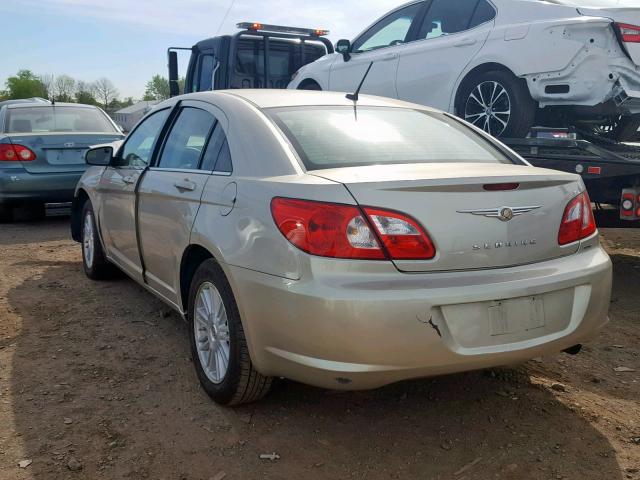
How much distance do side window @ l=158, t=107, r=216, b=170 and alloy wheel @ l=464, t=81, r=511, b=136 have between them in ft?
9.83

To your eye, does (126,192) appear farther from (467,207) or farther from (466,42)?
(466,42)

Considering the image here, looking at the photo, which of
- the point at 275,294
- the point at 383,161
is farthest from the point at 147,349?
the point at 383,161

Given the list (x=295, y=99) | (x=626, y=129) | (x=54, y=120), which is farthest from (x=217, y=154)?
(x=54, y=120)

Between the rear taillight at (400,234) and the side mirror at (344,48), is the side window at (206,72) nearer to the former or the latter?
the side mirror at (344,48)

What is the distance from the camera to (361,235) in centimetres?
253

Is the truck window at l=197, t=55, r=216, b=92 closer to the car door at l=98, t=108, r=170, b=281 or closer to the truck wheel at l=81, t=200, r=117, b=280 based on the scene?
the truck wheel at l=81, t=200, r=117, b=280

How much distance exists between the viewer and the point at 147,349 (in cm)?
396

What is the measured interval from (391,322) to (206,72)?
27.0 ft

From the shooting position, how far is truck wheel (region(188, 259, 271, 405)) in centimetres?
292

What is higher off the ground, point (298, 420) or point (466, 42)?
point (466, 42)

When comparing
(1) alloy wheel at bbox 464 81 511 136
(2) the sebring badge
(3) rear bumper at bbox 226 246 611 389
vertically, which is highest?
(1) alloy wheel at bbox 464 81 511 136

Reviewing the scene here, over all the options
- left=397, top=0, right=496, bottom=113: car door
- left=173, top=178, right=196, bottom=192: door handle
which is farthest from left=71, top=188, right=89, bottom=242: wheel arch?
left=397, top=0, right=496, bottom=113: car door

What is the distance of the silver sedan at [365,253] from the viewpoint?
2502 millimetres

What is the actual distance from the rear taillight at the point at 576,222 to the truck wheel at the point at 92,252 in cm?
372
